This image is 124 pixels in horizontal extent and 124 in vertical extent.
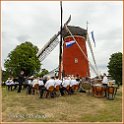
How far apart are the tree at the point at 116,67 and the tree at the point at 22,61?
60.3ft

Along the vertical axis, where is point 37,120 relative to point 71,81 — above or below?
below

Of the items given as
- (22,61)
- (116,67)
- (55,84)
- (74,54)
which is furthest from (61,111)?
(22,61)

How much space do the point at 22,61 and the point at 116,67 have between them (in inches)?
839

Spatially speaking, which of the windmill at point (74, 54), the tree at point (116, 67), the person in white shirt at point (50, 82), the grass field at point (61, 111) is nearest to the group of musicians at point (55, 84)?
the person in white shirt at point (50, 82)

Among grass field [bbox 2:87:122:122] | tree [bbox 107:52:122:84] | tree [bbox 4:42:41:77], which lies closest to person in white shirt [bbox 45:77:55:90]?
grass field [bbox 2:87:122:122]

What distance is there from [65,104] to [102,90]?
169 inches

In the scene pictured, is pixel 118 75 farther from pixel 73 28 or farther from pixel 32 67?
pixel 32 67

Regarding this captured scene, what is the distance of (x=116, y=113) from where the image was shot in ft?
38.5

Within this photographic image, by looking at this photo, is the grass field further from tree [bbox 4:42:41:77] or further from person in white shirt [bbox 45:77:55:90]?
tree [bbox 4:42:41:77]

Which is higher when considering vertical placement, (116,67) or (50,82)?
(116,67)

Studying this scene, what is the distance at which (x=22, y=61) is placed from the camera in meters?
40.4

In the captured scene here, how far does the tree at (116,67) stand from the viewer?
2195 cm

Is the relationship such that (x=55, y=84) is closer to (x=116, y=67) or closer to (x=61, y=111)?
(x=61, y=111)

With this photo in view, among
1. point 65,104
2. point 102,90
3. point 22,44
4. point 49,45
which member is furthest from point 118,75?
point 22,44
